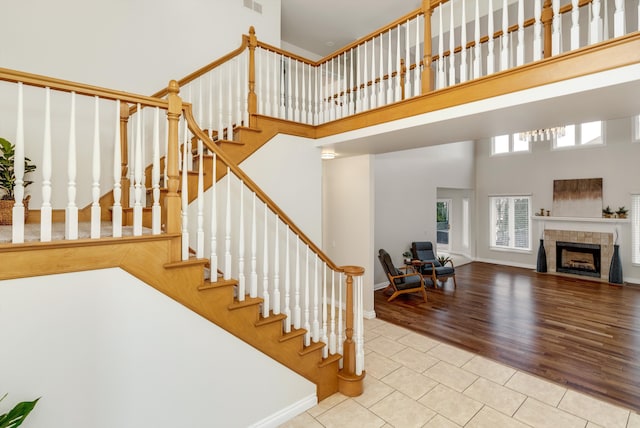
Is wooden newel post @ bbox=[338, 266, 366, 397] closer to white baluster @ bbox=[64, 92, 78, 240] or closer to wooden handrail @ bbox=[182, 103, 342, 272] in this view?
wooden handrail @ bbox=[182, 103, 342, 272]

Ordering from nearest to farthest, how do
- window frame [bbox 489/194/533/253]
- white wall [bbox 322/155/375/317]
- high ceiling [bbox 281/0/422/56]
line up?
white wall [bbox 322/155/375/317] → high ceiling [bbox 281/0/422/56] → window frame [bbox 489/194/533/253]

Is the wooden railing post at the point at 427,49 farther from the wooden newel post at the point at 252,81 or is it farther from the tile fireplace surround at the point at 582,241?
the tile fireplace surround at the point at 582,241

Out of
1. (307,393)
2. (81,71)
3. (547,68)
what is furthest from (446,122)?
(81,71)

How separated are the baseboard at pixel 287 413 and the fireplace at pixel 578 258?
824 centimetres

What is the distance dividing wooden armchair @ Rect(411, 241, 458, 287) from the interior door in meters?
3.53

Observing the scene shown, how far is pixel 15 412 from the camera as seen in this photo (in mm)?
1481

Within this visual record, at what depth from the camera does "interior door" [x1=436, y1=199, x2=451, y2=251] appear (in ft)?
34.7

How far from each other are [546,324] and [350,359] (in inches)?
145

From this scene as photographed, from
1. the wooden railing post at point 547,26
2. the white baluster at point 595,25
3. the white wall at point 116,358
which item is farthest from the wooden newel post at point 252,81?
the white baluster at point 595,25

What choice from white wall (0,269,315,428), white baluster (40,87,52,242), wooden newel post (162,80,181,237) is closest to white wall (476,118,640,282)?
white wall (0,269,315,428)

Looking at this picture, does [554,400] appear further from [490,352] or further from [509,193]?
[509,193]

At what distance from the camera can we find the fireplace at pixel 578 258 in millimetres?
7437

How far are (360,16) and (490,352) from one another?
235 inches

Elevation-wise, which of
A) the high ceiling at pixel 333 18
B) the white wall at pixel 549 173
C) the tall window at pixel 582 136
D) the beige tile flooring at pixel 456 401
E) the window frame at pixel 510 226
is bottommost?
the beige tile flooring at pixel 456 401
